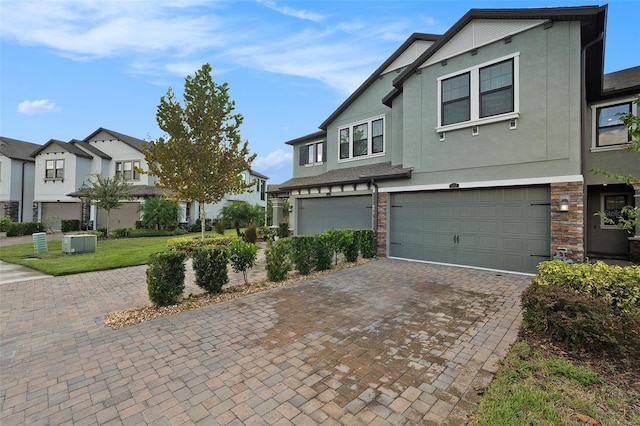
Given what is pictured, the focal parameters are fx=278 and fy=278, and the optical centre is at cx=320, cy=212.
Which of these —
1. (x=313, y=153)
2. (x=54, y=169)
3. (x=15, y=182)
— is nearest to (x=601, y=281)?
(x=313, y=153)

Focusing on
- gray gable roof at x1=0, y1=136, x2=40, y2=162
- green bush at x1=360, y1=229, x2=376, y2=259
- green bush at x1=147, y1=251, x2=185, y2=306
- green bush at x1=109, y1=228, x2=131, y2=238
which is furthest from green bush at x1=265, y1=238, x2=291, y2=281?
gray gable roof at x1=0, y1=136, x2=40, y2=162

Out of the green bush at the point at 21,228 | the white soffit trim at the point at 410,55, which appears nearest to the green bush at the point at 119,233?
the green bush at the point at 21,228

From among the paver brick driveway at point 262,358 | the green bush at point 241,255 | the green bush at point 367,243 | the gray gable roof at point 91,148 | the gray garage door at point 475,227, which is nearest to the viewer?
the paver brick driveway at point 262,358

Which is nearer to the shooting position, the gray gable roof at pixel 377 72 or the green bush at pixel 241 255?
the green bush at pixel 241 255

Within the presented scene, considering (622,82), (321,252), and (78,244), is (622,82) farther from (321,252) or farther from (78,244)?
(78,244)

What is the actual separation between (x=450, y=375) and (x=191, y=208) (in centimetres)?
2658

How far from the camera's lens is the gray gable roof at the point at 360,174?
11.0m

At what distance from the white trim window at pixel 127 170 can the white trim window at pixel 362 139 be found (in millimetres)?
19901

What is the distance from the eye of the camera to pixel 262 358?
3.80m

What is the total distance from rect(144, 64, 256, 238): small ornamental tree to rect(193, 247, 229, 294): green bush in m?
7.17

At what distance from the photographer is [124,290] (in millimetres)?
7246

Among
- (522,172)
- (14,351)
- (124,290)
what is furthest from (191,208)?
(522,172)

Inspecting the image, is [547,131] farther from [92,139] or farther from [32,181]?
[32,181]

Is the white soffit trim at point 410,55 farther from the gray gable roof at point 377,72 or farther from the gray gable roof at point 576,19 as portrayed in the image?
the gray gable roof at point 576,19
